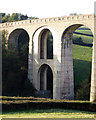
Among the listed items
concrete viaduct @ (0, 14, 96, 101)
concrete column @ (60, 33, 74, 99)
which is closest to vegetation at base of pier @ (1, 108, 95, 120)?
concrete viaduct @ (0, 14, 96, 101)

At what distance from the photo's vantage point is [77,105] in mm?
21703

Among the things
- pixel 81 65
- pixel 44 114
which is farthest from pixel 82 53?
pixel 44 114

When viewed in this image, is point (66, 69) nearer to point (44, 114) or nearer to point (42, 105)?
point (42, 105)

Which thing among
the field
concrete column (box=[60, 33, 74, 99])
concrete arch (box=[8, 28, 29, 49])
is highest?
concrete arch (box=[8, 28, 29, 49])

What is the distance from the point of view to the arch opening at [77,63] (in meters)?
30.4

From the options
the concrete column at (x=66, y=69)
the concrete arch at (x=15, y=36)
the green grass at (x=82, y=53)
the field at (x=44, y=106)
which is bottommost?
the field at (x=44, y=106)

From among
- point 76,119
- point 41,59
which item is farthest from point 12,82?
point 76,119

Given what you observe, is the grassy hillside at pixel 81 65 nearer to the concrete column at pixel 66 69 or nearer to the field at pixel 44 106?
the concrete column at pixel 66 69

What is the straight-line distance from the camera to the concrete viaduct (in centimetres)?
2895

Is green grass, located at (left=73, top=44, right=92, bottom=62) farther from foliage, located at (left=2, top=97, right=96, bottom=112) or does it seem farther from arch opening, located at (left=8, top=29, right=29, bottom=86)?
foliage, located at (left=2, top=97, right=96, bottom=112)

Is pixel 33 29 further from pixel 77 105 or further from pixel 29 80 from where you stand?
pixel 77 105

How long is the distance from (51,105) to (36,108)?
4.14 feet

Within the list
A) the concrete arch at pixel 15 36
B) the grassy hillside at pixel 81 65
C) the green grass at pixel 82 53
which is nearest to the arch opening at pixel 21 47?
the concrete arch at pixel 15 36

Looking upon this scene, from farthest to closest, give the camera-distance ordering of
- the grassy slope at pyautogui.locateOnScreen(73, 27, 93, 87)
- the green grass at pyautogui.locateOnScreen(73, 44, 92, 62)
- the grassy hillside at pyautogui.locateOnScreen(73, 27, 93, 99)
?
1. the green grass at pyautogui.locateOnScreen(73, 44, 92, 62)
2. the grassy slope at pyautogui.locateOnScreen(73, 27, 93, 87)
3. the grassy hillside at pyautogui.locateOnScreen(73, 27, 93, 99)
